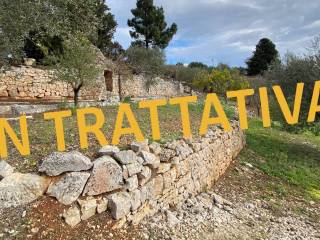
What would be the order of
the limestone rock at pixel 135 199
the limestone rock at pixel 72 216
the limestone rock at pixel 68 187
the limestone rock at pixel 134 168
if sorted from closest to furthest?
Result: the limestone rock at pixel 72 216, the limestone rock at pixel 68 187, the limestone rock at pixel 135 199, the limestone rock at pixel 134 168

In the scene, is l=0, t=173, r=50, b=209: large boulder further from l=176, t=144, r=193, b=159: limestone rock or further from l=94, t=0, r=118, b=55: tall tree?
l=94, t=0, r=118, b=55: tall tree

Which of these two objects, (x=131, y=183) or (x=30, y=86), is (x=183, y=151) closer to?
(x=131, y=183)

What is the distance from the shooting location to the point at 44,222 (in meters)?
4.19

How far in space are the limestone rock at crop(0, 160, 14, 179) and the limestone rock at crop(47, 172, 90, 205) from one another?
0.62 metres

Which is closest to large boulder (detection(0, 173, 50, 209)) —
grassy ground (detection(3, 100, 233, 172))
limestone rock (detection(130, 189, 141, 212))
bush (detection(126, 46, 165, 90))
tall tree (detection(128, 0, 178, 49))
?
grassy ground (detection(3, 100, 233, 172))

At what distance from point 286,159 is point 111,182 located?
7797 millimetres

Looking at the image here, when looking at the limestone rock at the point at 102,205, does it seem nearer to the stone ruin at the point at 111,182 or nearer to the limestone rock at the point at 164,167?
the stone ruin at the point at 111,182

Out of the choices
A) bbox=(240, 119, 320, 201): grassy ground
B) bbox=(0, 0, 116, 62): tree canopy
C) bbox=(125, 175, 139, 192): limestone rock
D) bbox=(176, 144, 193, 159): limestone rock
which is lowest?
bbox=(240, 119, 320, 201): grassy ground

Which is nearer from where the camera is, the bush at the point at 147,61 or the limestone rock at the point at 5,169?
the limestone rock at the point at 5,169

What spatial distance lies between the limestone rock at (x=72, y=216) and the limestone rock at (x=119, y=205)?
0.45m

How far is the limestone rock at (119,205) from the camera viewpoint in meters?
4.64

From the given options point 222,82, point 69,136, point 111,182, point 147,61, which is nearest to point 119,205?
Answer: point 111,182

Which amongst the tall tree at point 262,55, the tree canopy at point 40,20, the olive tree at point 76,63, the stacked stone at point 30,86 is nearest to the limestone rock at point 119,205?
the tree canopy at point 40,20

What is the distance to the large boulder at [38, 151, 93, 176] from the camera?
4.64m
